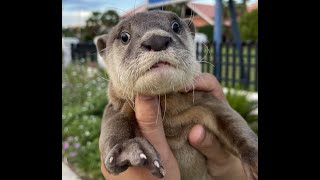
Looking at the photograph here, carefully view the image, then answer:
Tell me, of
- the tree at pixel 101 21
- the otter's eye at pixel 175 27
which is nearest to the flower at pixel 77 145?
the tree at pixel 101 21

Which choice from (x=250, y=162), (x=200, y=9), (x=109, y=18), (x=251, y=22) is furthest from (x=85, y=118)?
(x=250, y=162)

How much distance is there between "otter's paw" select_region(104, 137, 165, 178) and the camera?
5.97 feet

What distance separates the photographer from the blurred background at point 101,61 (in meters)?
2.51

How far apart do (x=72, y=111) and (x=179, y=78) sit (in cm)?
497

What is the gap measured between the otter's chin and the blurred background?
1.44ft

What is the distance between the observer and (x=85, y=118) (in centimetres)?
602

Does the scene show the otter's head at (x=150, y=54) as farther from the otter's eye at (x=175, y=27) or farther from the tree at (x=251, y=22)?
the tree at (x=251, y=22)

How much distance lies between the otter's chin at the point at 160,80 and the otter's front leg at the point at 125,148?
27 cm

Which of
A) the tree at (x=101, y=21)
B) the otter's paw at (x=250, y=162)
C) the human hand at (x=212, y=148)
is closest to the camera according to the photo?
the otter's paw at (x=250, y=162)

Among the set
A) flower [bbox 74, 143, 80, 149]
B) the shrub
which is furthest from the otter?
flower [bbox 74, 143, 80, 149]

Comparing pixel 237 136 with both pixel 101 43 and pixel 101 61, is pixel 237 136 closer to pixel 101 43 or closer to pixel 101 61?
pixel 101 43
